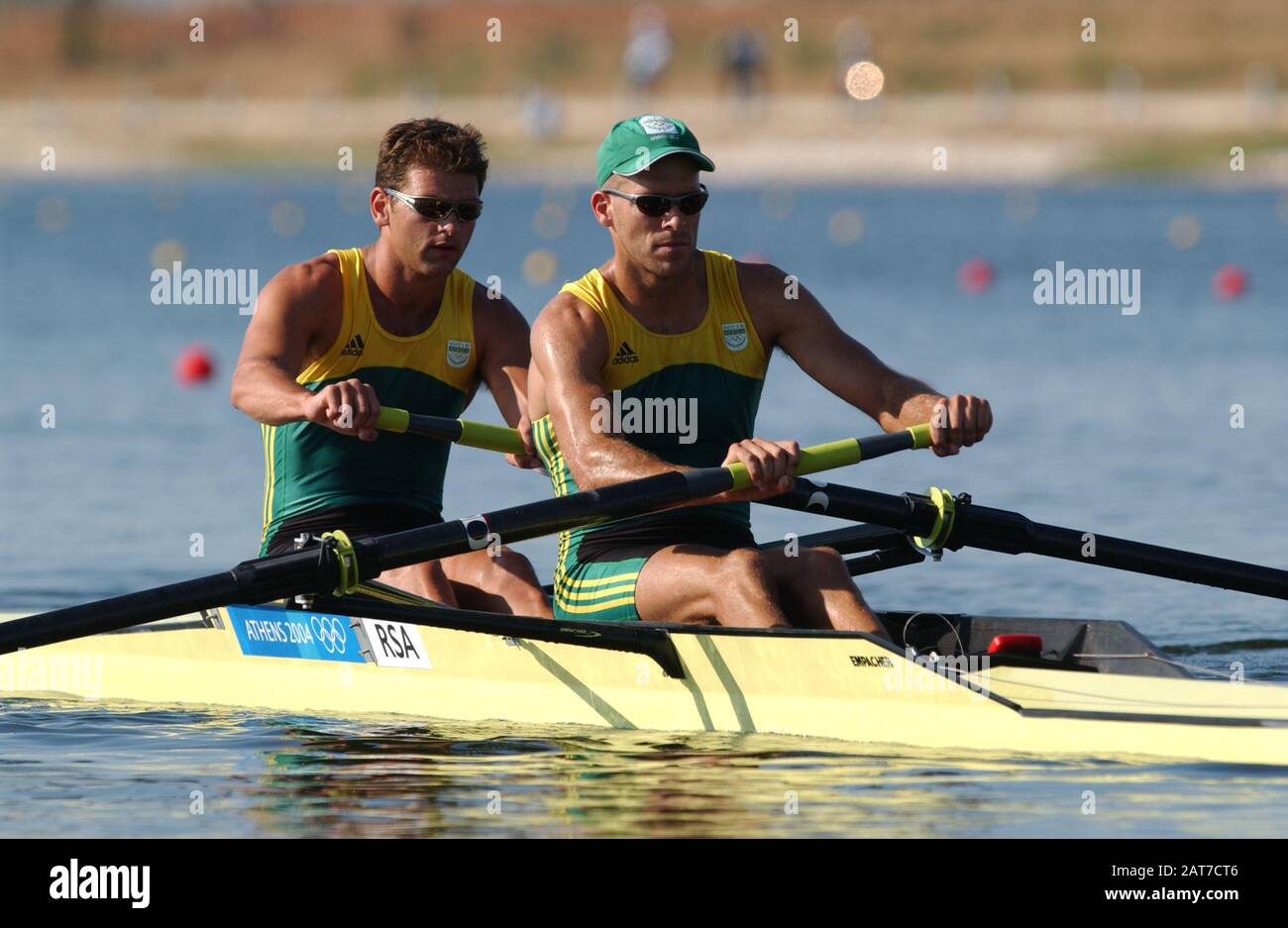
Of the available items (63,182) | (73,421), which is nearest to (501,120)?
(63,182)

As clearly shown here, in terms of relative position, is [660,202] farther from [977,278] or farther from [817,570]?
[977,278]

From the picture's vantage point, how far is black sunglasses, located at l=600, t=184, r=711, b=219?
7863 millimetres

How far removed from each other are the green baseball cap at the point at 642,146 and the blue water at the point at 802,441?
2.07 m

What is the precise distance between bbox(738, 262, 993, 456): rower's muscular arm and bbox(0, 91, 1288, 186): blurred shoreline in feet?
142

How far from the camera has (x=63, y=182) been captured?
63656mm

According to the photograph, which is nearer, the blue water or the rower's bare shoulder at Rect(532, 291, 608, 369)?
the blue water

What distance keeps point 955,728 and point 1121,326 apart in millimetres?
17213

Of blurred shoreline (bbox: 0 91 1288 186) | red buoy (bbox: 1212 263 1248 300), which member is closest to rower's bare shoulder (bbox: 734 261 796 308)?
red buoy (bbox: 1212 263 1248 300)

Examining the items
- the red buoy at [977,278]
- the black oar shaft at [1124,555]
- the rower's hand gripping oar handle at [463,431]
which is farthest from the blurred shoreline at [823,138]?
the rower's hand gripping oar handle at [463,431]

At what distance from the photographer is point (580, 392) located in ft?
25.7

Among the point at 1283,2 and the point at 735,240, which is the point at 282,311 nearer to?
the point at 735,240

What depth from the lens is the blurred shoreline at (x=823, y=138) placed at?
52094 mm

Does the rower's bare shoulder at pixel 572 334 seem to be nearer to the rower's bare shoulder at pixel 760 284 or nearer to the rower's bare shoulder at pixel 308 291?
the rower's bare shoulder at pixel 760 284

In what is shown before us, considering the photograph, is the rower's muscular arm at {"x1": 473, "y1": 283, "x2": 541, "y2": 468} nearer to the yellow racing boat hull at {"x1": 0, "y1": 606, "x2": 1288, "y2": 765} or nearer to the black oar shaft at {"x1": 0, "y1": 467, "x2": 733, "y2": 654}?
the yellow racing boat hull at {"x1": 0, "y1": 606, "x2": 1288, "y2": 765}
